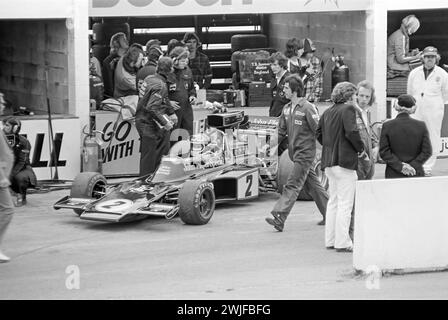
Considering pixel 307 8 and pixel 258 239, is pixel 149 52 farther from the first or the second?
pixel 258 239

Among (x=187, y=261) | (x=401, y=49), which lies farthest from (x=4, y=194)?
(x=401, y=49)

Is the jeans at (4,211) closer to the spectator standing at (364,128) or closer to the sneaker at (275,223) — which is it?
the sneaker at (275,223)

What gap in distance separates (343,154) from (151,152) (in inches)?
172

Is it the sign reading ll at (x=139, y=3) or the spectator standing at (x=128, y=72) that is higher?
the sign reading ll at (x=139, y=3)

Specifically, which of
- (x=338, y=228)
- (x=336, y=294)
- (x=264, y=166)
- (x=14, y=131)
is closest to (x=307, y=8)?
(x=264, y=166)

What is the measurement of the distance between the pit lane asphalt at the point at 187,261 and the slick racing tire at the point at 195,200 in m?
0.13

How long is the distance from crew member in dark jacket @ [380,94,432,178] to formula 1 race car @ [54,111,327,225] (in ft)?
6.30

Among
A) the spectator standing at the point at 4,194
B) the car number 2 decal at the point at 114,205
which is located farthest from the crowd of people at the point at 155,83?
the spectator standing at the point at 4,194

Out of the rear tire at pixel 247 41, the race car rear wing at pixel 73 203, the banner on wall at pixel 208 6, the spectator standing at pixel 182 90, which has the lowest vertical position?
the race car rear wing at pixel 73 203

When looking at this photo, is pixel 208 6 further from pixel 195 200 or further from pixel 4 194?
pixel 4 194

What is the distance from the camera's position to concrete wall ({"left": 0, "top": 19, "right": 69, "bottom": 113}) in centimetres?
1673

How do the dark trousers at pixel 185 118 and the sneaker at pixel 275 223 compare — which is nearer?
the sneaker at pixel 275 223

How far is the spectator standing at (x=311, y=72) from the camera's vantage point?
18.0 m

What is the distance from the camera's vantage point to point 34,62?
57.8ft
